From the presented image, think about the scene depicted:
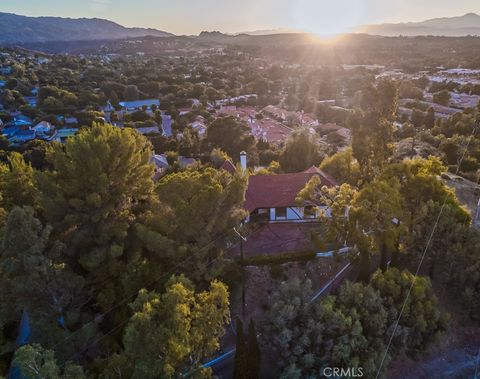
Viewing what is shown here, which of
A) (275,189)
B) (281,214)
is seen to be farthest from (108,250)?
(275,189)

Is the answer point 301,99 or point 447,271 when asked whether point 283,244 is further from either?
point 301,99

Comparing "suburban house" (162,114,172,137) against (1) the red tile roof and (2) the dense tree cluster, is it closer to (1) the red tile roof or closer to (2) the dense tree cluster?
(1) the red tile roof

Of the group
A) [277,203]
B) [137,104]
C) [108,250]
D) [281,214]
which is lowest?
[137,104]

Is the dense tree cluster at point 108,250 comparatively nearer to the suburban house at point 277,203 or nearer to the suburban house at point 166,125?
the suburban house at point 277,203

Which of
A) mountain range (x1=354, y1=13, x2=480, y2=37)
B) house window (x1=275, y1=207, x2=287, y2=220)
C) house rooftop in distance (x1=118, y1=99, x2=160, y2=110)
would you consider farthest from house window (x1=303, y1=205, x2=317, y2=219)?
mountain range (x1=354, y1=13, x2=480, y2=37)

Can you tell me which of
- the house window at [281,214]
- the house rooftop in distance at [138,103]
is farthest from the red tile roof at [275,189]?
the house rooftop in distance at [138,103]

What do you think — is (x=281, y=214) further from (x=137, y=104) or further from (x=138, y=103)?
(x=138, y=103)

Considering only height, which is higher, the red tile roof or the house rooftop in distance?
the red tile roof

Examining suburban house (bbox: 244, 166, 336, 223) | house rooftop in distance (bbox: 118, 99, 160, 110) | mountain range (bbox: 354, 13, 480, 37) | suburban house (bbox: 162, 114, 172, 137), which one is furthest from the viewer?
mountain range (bbox: 354, 13, 480, 37)
